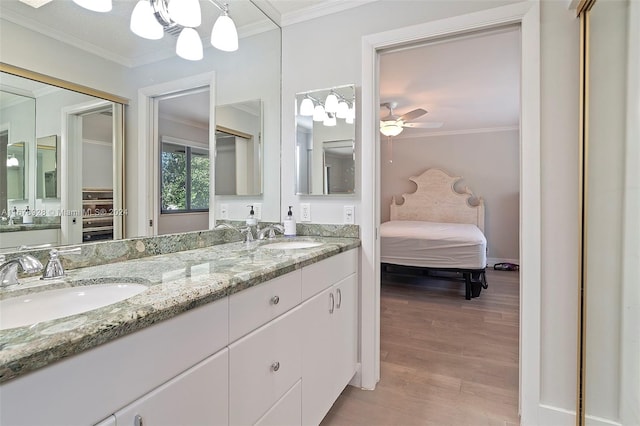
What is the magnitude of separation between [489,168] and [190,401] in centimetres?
604

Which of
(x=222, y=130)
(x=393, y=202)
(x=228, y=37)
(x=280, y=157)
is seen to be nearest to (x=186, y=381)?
(x=222, y=130)

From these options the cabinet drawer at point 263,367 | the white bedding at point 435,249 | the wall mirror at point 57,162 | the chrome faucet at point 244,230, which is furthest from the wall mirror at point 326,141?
the white bedding at point 435,249

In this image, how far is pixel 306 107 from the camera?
6.89 ft

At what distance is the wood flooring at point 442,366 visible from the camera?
1.73m

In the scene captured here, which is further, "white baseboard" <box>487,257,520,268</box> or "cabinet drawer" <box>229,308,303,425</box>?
"white baseboard" <box>487,257,520,268</box>

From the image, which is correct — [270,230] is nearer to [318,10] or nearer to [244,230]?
[244,230]

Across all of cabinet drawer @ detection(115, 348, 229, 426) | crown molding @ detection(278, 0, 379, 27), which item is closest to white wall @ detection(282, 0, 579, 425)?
crown molding @ detection(278, 0, 379, 27)

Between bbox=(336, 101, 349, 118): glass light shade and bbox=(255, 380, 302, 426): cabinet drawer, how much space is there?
149 centimetres

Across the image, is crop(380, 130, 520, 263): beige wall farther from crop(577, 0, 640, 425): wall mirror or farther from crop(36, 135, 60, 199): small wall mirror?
crop(36, 135, 60, 199): small wall mirror

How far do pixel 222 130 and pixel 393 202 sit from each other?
4905mm

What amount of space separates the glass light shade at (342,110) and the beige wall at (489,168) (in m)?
4.39

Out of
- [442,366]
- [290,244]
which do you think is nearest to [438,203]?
[442,366]

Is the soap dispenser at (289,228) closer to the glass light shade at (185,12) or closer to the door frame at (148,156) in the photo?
the door frame at (148,156)

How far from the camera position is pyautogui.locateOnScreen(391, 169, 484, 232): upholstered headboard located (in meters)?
5.68
